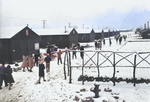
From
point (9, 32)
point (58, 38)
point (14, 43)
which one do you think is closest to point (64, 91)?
point (14, 43)

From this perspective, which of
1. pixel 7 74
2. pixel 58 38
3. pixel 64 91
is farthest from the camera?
pixel 58 38

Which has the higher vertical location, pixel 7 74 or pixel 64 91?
pixel 7 74

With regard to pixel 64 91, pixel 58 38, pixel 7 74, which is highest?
pixel 58 38

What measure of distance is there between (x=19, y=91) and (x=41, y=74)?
1.86 meters

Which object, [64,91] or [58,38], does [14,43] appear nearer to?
[64,91]

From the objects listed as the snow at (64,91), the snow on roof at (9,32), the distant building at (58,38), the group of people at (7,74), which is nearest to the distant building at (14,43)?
the snow on roof at (9,32)

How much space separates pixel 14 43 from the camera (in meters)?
18.6

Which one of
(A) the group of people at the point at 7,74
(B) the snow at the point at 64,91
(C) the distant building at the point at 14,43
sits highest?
(C) the distant building at the point at 14,43

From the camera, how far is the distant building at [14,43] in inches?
713

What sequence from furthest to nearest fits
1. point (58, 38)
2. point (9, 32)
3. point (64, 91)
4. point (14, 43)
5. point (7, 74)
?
point (58, 38), point (9, 32), point (14, 43), point (7, 74), point (64, 91)

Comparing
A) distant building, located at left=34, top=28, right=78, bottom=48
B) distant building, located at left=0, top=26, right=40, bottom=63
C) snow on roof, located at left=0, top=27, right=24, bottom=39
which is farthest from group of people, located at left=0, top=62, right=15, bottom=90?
distant building, located at left=34, top=28, right=78, bottom=48

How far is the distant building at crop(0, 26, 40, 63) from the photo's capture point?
1811 centimetres

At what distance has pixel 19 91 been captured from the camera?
980cm

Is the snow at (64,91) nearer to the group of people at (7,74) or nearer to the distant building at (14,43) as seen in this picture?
the group of people at (7,74)
